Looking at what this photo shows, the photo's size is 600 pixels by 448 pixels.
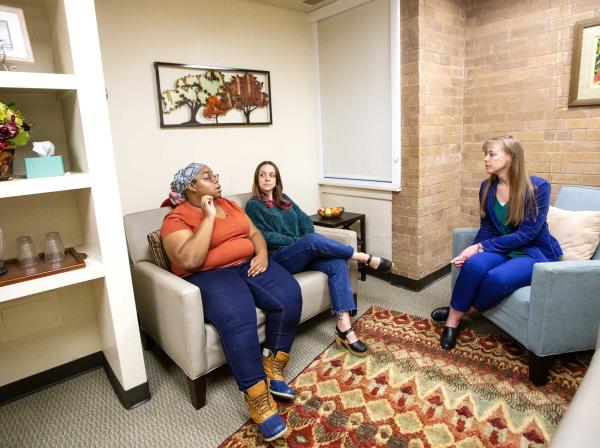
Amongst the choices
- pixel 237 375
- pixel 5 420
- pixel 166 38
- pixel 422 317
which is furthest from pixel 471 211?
pixel 5 420

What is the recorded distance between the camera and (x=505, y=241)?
226 centimetres

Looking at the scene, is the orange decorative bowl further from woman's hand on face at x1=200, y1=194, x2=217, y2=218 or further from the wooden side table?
woman's hand on face at x1=200, y1=194, x2=217, y2=218

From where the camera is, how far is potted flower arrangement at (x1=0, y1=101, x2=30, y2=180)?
154 centimetres

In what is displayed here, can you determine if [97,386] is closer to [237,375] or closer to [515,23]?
[237,375]

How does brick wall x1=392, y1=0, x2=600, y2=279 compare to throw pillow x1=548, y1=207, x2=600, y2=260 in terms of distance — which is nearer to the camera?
throw pillow x1=548, y1=207, x2=600, y2=260

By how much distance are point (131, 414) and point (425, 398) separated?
55.6 inches

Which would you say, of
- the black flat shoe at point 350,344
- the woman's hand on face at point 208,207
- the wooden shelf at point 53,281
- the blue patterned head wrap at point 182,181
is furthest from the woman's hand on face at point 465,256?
the wooden shelf at point 53,281

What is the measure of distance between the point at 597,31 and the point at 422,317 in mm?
2194

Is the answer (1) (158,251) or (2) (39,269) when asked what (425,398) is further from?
(2) (39,269)

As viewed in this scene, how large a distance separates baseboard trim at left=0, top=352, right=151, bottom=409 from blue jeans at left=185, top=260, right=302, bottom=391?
0.53m

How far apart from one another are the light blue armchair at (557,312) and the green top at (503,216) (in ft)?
1.13

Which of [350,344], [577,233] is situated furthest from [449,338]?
[577,233]

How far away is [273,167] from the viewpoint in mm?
2611

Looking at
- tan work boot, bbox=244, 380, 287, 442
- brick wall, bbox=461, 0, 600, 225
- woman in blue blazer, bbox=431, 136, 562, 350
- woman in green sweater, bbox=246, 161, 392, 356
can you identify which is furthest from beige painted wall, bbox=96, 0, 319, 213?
woman in blue blazer, bbox=431, 136, 562, 350
